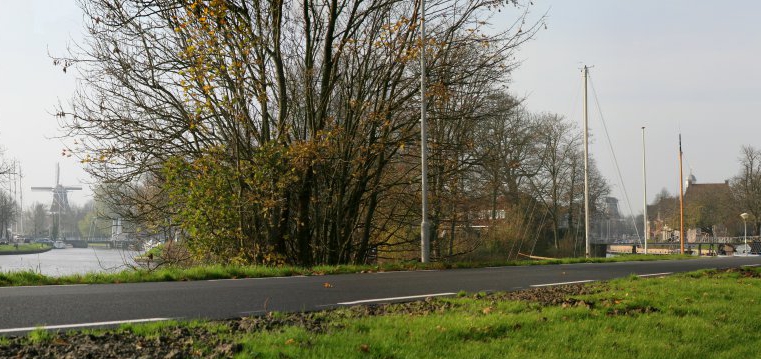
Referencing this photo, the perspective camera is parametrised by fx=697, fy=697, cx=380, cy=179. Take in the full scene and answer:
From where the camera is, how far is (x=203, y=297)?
847 cm

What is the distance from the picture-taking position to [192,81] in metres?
16.0

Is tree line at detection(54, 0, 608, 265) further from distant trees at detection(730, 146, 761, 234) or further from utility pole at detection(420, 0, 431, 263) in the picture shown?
distant trees at detection(730, 146, 761, 234)

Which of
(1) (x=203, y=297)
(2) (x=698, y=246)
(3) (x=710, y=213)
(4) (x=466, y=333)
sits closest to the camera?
(4) (x=466, y=333)

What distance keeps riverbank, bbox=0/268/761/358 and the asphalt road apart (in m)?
0.73

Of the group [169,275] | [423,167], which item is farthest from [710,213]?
[169,275]

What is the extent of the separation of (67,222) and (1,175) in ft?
303

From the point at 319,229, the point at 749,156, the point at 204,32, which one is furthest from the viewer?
the point at 749,156

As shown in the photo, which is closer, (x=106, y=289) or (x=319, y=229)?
(x=106, y=289)

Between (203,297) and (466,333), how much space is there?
368 cm

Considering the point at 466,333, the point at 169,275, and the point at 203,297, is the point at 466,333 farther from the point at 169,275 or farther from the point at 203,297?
the point at 169,275

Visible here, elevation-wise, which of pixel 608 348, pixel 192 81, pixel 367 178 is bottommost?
pixel 608 348

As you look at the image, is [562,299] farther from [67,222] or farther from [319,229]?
[67,222]

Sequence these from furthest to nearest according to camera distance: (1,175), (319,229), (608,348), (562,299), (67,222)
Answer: (67,222) → (1,175) → (319,229) → (562,299) → (608,348)

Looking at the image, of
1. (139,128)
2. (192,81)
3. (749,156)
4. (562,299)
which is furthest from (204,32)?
(749,156)
